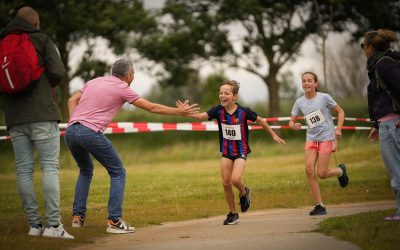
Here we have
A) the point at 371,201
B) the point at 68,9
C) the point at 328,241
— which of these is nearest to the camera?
the point at 328,241

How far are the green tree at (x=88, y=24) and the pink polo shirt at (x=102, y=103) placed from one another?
2136 centimetres

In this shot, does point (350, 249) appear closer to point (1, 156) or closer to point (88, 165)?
point (88, 165)

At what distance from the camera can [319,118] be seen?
10.3 metres

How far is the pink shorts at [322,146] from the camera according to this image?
10.3 m

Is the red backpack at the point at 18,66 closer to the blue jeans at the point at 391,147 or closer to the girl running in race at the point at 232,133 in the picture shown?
the girl running in race at the point at 232,133

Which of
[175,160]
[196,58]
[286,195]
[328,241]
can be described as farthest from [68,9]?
[328,241]

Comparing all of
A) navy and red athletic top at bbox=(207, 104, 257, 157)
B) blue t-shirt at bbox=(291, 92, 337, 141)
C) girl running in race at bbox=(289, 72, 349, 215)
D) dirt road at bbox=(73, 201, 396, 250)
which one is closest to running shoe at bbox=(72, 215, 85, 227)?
dirt road at bbox=(73, 201, 396, 250)

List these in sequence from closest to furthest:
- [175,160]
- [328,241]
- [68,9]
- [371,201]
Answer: [328,241], [371,201], [175,160], [68,9]

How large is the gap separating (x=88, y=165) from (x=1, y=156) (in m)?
18.5

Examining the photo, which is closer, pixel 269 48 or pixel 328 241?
pixel 328 241

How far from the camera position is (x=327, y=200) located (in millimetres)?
12484

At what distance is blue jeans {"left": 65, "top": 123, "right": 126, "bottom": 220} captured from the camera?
8.27 metres

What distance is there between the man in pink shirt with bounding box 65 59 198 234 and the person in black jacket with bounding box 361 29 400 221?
6.92 feet

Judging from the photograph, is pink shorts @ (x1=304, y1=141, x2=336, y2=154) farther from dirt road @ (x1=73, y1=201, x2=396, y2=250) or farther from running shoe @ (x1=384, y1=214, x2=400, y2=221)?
running shoe @ (x1=384, y1=214, x2=400, y2=221)
